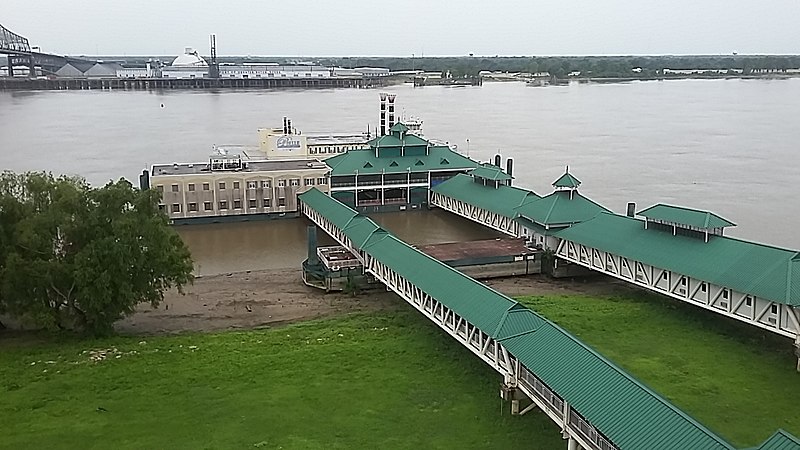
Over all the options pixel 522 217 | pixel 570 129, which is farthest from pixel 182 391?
pixel 570 129

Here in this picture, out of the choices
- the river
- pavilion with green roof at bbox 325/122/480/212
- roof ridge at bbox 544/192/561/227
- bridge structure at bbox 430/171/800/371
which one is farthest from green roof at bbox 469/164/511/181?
roof ridge at bbox 544/192/561/227

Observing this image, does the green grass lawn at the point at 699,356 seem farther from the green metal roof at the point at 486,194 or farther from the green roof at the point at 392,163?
the green roof at the point at 392,163

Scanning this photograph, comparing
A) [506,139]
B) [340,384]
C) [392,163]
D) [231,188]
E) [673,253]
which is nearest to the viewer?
[340,384]

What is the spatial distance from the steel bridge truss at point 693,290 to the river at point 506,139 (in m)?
8.39

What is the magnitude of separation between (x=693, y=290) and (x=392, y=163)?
18380mm

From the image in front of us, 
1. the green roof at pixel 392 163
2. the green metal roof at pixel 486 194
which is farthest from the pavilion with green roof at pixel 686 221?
the green roof at pixel 392 163

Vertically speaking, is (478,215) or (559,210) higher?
(559,210)

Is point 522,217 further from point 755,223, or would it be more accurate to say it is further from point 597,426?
point 597,426

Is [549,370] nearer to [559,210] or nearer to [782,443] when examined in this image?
[782,443]

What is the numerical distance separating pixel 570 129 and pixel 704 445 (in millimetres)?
57207

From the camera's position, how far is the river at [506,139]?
32.6 metres

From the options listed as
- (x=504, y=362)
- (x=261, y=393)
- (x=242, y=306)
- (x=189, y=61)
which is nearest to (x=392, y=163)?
(x=242, y=306)

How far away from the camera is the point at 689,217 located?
66.8 ft

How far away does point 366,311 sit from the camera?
2055 cm
